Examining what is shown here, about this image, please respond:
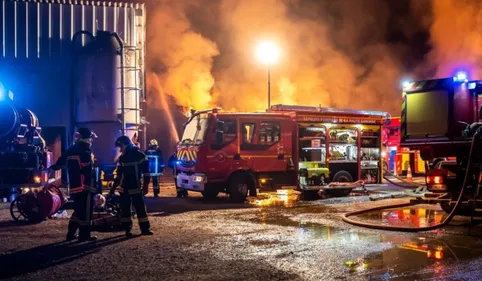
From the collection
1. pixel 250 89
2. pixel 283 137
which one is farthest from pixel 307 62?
pixel 283 137

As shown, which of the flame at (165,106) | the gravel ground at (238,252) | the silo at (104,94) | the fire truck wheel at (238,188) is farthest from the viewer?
the flame at (165,106)

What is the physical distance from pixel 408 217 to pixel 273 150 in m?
4.19

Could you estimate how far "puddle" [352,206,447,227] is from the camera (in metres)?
8.81

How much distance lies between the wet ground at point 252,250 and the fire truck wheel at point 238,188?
240cm

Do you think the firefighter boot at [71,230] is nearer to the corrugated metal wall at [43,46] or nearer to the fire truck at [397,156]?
the corrugated metal wall at [43,46]

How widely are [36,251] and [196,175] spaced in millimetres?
6003

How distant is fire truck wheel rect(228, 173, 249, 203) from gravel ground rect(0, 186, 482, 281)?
267cm

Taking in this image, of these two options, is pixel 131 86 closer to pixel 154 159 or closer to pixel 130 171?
pixel 154 159

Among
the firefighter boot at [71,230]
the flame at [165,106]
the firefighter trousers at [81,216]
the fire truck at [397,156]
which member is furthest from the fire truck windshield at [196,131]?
the flame at [165,106]

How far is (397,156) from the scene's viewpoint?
20.8 metres

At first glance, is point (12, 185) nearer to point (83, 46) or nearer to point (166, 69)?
point (83, 46)

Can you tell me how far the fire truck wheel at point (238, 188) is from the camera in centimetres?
1237

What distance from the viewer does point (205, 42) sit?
2655 centimetres

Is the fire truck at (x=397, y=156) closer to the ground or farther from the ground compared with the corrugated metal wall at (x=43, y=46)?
closer to the ground
